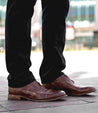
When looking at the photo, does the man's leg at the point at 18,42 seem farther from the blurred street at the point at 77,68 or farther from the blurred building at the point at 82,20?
the blurred building at the point at 82,20

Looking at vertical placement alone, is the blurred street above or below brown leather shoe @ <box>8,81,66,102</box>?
below

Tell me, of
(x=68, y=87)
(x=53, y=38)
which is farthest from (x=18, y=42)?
(x=68, y=87)

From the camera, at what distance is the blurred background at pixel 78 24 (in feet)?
123

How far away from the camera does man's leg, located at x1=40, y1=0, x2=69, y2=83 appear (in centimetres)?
194

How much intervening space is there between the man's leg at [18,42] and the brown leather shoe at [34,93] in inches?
1.1

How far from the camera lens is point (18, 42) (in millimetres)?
1812

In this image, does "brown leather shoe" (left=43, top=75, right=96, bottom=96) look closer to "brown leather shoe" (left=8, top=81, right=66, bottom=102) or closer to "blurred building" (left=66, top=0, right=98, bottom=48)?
"brown leather shoe" (left=8, top=81, right=66, bottom=102)

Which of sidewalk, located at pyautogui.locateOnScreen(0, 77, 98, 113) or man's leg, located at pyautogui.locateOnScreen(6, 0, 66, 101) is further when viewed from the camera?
man's leg, located at pyautogui.locateOnScreen(6, 0, 66, 101)

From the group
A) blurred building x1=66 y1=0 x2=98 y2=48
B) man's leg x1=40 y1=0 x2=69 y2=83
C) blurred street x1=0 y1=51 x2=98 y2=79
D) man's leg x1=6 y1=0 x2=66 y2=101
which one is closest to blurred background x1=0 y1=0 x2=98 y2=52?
blurred building x1=66 y1=0 x2=98 y2=48

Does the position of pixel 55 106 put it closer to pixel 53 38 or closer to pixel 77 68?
pixel 53 38

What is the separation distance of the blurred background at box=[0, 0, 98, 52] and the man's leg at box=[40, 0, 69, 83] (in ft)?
113

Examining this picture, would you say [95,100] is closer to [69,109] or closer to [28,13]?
[69,109]

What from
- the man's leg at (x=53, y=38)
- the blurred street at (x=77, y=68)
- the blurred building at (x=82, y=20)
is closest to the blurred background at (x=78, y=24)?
the blurred building at (x=82, y=20)

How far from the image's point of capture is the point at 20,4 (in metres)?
1.78
